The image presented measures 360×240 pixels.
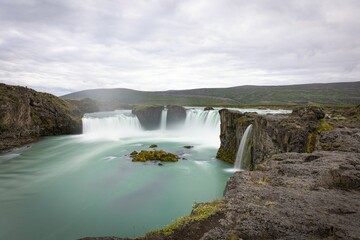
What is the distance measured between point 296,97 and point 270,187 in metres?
194

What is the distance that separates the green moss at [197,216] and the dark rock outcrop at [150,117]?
65218mm

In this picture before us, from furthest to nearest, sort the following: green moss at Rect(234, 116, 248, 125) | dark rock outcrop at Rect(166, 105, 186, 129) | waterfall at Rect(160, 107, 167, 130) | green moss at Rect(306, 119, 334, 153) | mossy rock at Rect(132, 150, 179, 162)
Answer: waterfall at Rect(160, 107, 167, 130) < dark rock outcrop at Rect(166, 105, 186, 129) < mossy rock at Rect(132, 150, 179, 162) < green moss at Rect(234, 116, 248, 125) < green moss at Rect(306, 119, 334, 153)

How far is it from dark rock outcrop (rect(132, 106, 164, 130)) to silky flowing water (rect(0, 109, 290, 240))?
2976 centimetres

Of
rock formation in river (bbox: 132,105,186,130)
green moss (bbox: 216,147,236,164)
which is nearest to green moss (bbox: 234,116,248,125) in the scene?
green moss (bbox: 216,147,236,164)

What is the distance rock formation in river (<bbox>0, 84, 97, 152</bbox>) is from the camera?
41.3m

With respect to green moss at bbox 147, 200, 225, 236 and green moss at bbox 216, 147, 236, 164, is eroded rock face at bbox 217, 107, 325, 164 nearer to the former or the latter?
green moss at bbox 216, 147, 236, 164

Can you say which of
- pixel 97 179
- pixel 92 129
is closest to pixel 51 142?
pixel 92 129

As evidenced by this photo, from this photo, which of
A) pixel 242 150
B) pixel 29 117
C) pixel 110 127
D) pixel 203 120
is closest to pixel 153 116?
pixel 110 127

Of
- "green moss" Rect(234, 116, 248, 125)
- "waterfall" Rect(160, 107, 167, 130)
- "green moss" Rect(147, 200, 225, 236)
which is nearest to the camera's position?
"green moss" Rect(147, 200, 225, 236)

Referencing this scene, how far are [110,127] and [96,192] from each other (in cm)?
4421

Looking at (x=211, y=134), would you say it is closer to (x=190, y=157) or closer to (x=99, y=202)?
(x=190, y=157)

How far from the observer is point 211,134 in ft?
184

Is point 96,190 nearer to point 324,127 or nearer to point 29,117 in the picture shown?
point 324,127

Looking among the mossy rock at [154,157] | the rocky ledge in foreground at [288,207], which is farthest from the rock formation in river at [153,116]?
the rocky ledge in foreground at [288,207]
